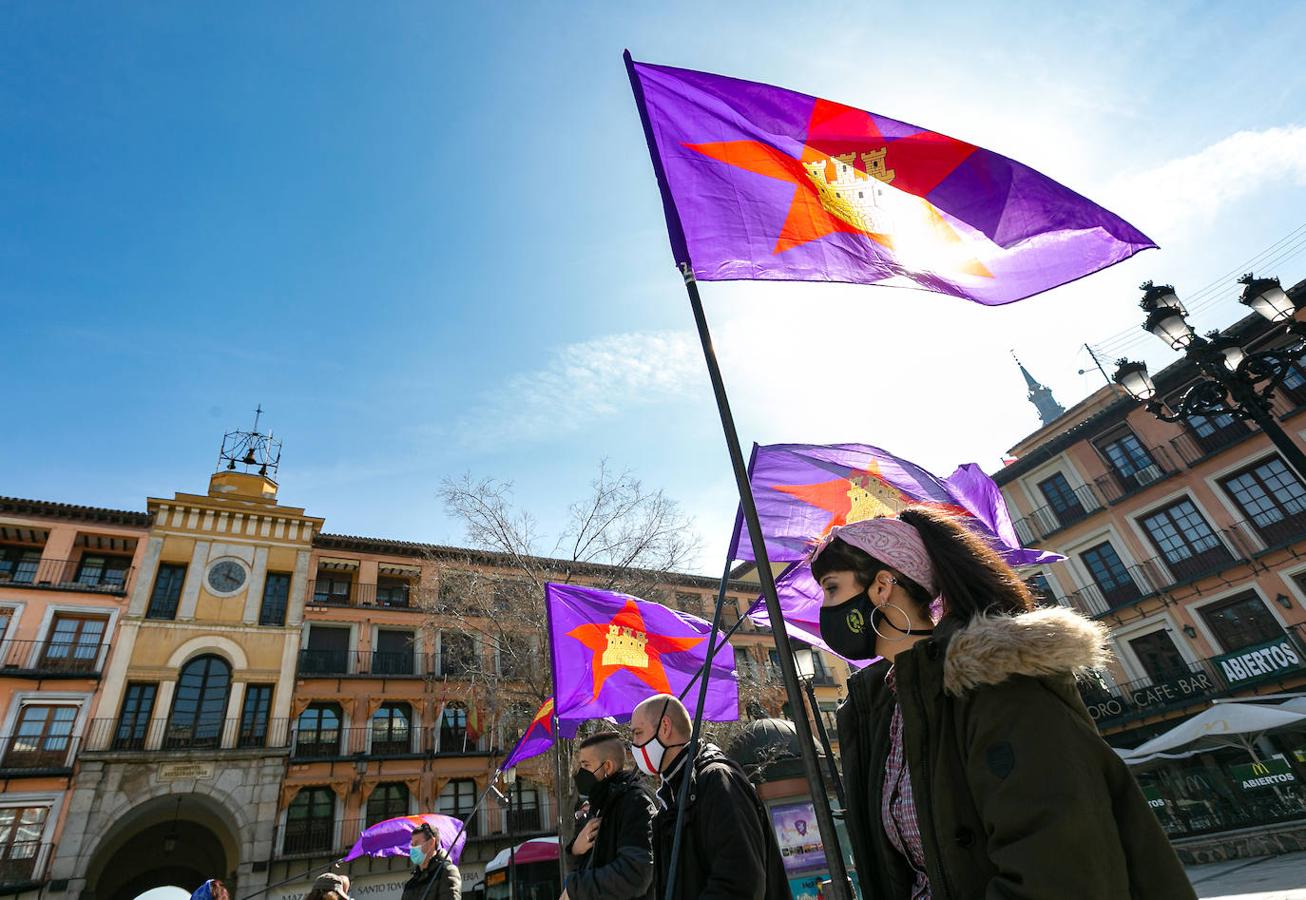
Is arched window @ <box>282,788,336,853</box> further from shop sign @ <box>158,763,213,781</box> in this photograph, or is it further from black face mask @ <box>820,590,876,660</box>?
black face mask @ <box>820,590,876,660</box>

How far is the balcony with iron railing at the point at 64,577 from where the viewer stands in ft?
70.5

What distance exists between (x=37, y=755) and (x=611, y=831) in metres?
25.2

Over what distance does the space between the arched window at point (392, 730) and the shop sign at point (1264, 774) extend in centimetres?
2451

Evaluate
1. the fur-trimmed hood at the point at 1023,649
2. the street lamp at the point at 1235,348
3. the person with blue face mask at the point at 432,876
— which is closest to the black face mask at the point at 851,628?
the fur-trimmed hood at the point at 1023,649

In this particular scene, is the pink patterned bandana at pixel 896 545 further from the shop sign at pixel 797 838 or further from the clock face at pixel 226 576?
the clock face at pixel 226 576

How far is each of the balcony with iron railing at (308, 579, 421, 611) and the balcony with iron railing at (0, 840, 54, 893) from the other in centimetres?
965

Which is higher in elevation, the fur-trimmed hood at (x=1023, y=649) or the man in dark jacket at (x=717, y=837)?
the fur-trimmed hood at (x=1023, y=649)

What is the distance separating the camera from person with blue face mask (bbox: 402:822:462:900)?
19.9ft

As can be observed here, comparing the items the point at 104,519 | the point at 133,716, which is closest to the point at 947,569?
the point at 133,716

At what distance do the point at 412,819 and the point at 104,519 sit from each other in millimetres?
19246

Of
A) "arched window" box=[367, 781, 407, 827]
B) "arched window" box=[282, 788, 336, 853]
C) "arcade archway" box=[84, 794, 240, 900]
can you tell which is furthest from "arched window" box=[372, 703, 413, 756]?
"arcade archway" box=[84, 794, 240, 900]

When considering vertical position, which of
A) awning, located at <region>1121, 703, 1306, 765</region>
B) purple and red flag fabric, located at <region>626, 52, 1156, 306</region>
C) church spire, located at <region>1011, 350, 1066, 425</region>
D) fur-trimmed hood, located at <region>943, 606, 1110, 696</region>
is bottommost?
awning, located at <region>1121, 703, 1306, 765</region>

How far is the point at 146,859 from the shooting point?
22125mm

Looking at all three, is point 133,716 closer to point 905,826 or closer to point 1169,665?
point 905,826
